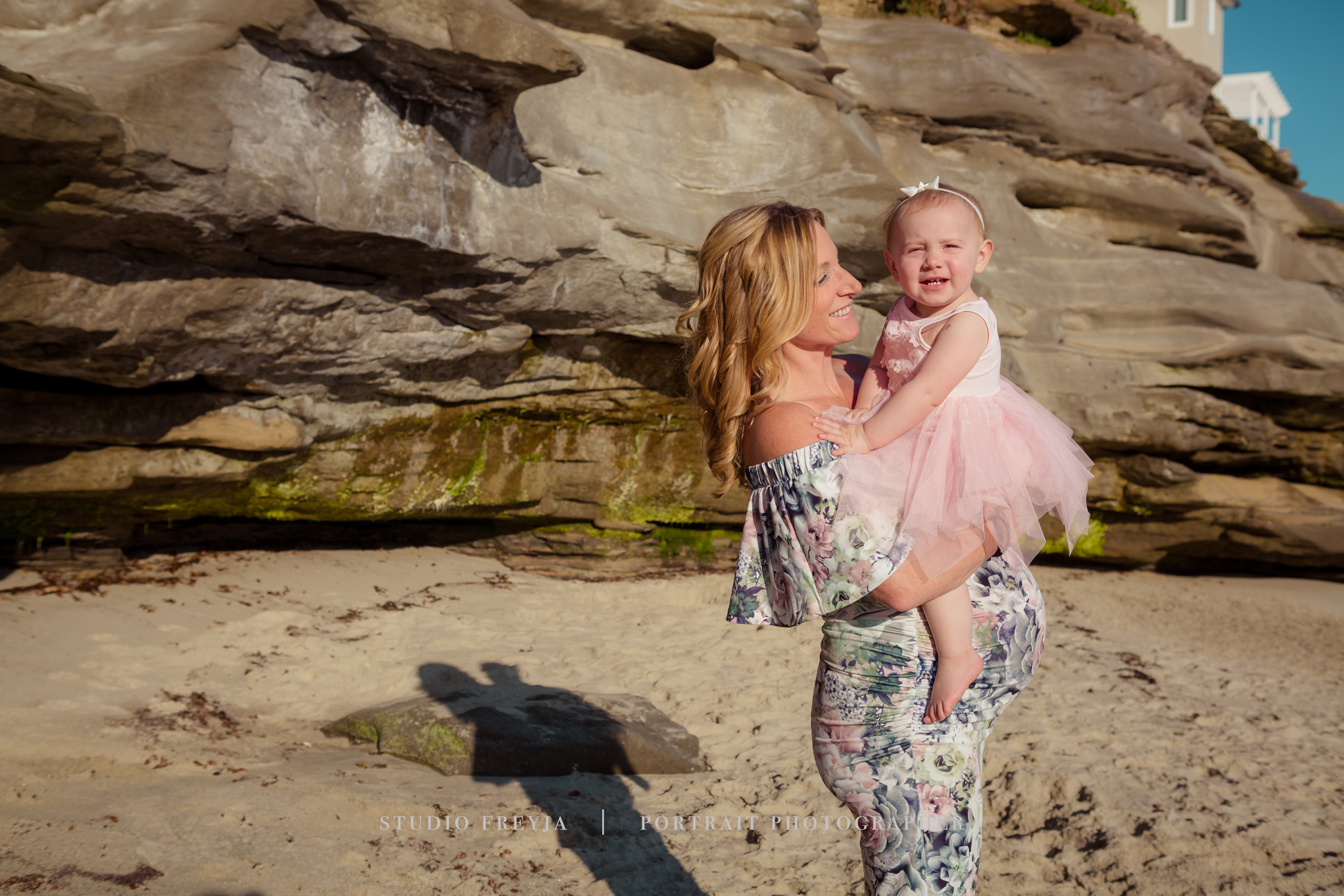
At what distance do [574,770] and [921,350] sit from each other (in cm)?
370

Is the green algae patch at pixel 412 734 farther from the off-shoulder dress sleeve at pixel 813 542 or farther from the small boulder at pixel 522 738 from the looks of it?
the off-shoulder dress sleeve at pixel 813 542

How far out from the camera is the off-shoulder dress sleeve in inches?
79.6

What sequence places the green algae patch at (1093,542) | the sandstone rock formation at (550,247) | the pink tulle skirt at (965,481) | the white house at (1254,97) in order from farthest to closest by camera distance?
the white house at (1254,97), the green algae patch at (1093,542), the sandstone rock formation at (550,247), the pink tulle skirt at (965,481)

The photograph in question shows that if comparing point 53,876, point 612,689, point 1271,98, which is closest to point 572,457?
point 612,689

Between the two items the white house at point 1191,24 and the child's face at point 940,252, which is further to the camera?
the white house at point 1191,24

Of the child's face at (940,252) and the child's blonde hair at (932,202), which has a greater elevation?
the child's blonde hair at (932,202)

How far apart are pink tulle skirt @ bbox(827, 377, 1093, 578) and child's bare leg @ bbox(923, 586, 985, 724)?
11cm

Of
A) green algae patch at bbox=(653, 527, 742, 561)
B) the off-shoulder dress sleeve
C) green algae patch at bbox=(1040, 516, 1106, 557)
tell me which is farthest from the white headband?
green algae patch at bbox=(1040, 516, 1106, 557)

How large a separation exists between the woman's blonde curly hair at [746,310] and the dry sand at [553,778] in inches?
103

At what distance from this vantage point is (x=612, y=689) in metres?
6.61

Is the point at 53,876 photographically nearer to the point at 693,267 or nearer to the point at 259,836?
the point at 259,836

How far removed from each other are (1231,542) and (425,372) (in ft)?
28.8

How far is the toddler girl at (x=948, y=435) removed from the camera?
6.73 feet

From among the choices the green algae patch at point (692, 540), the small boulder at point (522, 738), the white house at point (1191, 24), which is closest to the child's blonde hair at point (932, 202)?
the small boulder at point (522, 738)
